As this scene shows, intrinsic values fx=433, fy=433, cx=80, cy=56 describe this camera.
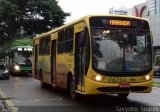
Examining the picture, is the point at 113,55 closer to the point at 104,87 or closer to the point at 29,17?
the point at 104,87

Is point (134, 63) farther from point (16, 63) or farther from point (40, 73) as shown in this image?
point (16, 63)

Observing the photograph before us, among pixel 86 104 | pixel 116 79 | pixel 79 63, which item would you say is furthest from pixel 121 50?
pixel 86 104

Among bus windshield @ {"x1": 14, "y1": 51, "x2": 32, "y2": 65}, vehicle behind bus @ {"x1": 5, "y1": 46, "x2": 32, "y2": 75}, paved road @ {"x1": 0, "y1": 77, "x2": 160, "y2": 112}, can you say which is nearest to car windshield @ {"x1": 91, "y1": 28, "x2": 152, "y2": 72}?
paved road @ {"x1": 0, "y1": 77, "x2": 160, "y2": 112}

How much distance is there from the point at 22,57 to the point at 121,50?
85.1ft

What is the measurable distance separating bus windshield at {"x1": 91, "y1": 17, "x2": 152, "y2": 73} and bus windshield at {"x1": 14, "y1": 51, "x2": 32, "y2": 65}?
2510cm

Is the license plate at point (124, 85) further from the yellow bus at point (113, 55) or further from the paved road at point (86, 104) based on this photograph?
the paved road at point (86, 104)

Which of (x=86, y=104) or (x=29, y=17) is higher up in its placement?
(x=29, y=17)

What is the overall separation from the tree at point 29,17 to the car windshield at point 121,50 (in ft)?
143

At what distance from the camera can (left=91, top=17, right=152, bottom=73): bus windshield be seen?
45.0 feet

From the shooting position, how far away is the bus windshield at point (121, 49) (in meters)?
13.7

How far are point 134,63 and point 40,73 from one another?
10.6 m

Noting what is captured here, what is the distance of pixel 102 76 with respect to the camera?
13.5m

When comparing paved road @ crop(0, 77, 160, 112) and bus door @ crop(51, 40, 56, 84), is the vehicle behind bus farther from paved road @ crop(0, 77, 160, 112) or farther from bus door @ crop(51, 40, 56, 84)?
paved road @ crop(0, 77, 160, 112)

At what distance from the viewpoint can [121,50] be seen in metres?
13.9
